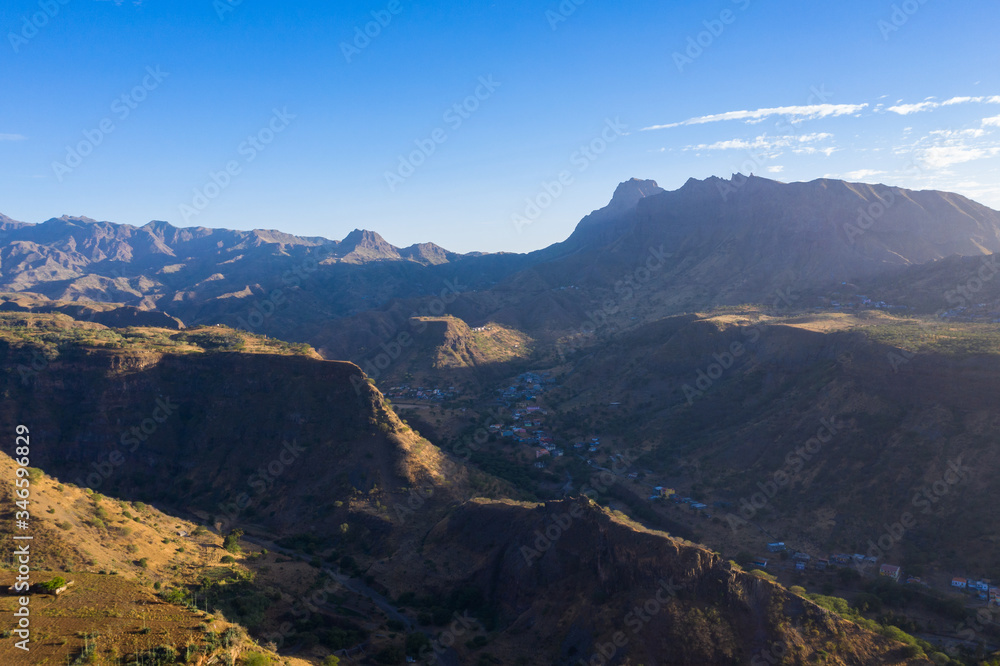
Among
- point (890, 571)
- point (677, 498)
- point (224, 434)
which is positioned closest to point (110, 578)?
point (224, 434)

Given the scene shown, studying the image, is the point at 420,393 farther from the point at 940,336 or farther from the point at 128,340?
the point at 940,336

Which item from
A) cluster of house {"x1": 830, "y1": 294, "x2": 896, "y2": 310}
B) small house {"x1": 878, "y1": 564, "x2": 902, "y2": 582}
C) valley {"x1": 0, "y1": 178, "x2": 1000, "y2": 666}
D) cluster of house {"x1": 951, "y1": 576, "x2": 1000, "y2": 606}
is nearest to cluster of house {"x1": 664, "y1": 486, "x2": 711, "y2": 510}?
valley {"x1": 0, "y1": 178, "x2": 1000, "y2": 666}

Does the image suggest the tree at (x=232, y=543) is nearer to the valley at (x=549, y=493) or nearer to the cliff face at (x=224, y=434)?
the valley at (x=549, y=493)

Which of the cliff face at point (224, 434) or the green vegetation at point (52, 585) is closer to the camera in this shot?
the green vegetation at point (52, 585)

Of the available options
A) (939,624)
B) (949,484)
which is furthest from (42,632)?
(949,484)

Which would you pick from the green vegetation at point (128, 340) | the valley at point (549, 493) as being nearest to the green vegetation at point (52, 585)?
the valley at point (549, 493)
